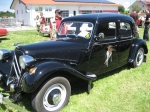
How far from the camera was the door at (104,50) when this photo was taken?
4145 mm

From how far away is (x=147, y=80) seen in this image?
4980mm

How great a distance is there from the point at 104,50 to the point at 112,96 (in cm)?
102

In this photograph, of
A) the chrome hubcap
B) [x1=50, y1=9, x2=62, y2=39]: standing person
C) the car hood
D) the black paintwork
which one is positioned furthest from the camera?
[x1=50, y1=9, x2=62, y2=39]: standing person

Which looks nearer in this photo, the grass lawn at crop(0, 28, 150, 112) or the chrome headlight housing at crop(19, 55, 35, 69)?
the chrome headlight housing at crop(19, 55, 35, 69)

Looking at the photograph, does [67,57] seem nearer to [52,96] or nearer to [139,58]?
[52,96]

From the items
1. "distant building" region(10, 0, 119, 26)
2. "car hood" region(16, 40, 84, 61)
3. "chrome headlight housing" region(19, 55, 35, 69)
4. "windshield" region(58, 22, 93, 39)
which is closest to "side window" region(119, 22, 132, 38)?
"windshield" region(58, 22, 93, 39)

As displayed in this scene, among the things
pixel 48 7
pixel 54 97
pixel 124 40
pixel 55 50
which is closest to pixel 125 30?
pixel 124 40

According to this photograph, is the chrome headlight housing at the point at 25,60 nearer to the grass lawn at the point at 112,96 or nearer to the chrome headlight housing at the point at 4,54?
the grass lawn at the point at 112,96

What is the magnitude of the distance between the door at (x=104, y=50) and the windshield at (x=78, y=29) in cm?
20

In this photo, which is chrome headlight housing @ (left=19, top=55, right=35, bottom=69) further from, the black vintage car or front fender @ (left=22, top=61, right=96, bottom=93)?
front fender @ (left=22, top=61, right=96, bottom=93)

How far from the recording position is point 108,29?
449cm

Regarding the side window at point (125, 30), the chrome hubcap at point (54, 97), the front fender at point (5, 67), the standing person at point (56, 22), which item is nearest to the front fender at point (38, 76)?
the chrome hubcap at point (54, 97)

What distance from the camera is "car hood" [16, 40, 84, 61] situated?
347cm

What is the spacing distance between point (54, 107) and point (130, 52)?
2881mm
